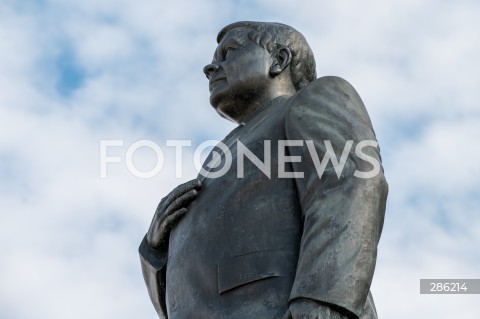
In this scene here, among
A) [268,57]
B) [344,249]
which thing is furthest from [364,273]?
[268,57]

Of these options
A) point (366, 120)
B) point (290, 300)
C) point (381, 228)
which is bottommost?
point (290, 300)

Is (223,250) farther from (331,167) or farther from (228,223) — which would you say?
(331,167)

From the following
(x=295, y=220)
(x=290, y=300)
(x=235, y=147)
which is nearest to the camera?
(x=290, y=300)

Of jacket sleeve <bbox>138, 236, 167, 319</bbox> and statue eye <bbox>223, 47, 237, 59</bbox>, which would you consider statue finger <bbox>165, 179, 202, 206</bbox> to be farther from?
statue eye <bbox>223, 47, 237, 59</bbox>

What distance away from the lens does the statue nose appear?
942cm

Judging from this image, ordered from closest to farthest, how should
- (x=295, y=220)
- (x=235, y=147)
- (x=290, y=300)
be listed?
(x=290, y=300) → (x=295, y=220) → (x=235, y=147)

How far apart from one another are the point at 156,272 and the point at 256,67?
155 cm

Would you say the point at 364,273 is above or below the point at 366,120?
below

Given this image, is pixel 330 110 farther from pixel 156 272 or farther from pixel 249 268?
pixel 156 272

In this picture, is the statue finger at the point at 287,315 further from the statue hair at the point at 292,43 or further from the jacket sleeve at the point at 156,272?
the statue hair at the point at 292,43

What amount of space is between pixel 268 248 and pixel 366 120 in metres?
1.09

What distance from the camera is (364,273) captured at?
771 cm

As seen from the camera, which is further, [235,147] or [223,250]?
[235,147]

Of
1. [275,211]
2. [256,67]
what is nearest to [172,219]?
[275,211]
